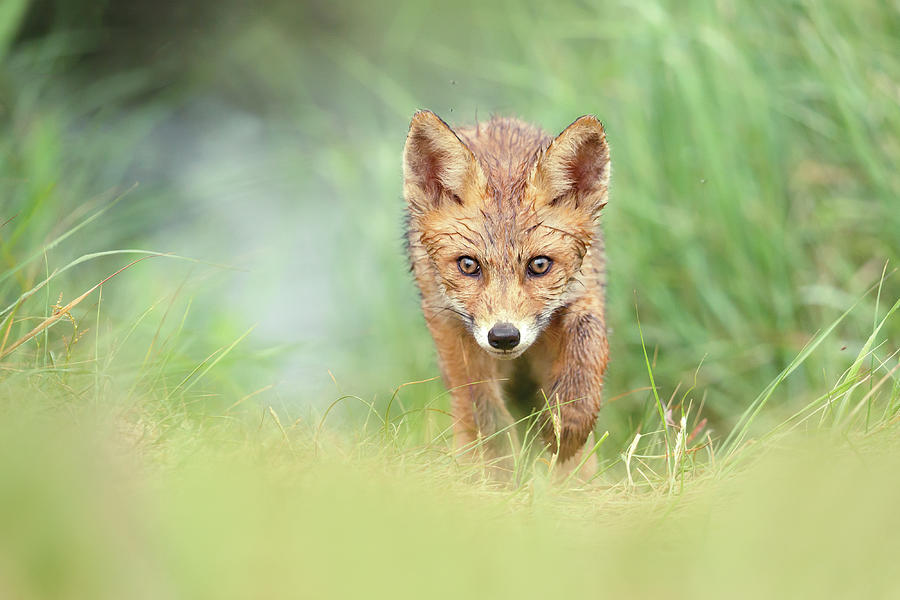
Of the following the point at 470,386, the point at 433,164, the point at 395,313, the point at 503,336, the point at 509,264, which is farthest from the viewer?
the point at 395,313

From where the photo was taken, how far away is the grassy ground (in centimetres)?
187

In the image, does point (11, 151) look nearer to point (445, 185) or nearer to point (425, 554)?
point (445, 185)

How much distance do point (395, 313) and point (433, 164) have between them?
3.93 metres

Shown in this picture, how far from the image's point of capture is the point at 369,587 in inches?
68.6

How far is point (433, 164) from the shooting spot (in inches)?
147

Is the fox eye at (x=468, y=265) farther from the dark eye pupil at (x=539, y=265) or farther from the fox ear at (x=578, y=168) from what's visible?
the fox ear at (x=578, y=168)

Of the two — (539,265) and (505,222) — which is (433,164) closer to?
(505,222)

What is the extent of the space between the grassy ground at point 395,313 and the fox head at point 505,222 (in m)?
0.48

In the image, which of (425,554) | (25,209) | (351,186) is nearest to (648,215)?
(351,186)

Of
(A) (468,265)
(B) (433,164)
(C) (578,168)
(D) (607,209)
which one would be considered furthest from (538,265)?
(D) (607,209)

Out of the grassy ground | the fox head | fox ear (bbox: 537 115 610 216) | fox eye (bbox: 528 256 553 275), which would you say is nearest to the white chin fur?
the fox head

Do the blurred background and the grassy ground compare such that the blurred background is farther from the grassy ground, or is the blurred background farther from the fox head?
the fox head

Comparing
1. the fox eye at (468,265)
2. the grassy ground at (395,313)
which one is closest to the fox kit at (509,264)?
the fox eye at (468,265)

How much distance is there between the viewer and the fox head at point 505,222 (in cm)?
346
